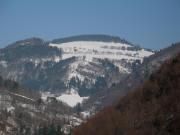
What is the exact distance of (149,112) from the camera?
122562 millimetres

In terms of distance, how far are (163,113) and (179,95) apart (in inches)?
388

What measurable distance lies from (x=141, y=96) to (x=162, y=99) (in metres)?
19.7

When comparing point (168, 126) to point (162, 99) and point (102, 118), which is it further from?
point (102, 118)

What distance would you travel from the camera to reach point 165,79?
452 ft

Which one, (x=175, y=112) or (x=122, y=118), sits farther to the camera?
(x=122, y=118)

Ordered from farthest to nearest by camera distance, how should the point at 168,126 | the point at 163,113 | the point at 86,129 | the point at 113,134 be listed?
the point at 86,129 → the point at 113,134 → the point at 163,113 → the point at 168,126

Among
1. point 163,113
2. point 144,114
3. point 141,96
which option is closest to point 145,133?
point 163,113

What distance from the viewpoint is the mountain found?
357 ft

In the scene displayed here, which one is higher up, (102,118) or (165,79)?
(165,79)

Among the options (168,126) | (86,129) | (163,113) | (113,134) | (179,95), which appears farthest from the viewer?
(86,129)

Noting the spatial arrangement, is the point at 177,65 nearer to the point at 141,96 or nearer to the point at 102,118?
the point at 141,96

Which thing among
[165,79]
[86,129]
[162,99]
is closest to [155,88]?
[165,79]

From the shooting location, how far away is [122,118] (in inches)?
5354

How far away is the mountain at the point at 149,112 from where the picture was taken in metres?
109
